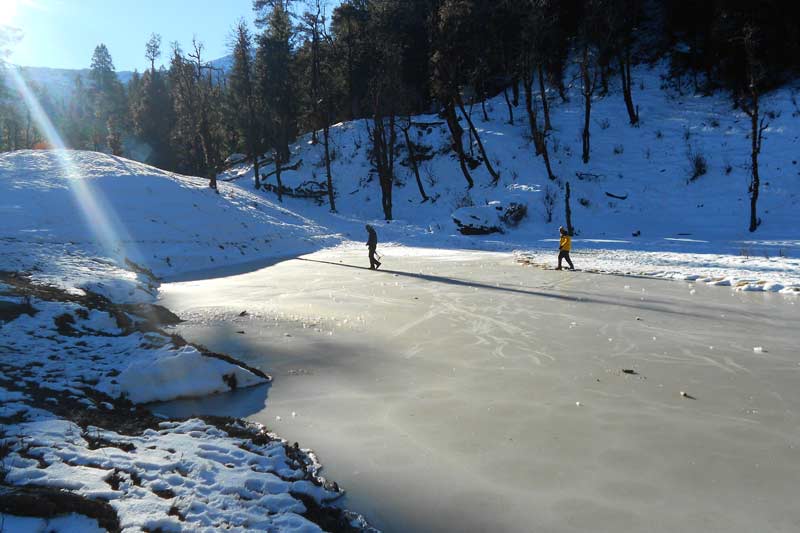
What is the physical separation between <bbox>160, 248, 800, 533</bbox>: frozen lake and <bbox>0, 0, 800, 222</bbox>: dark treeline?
21.8 m

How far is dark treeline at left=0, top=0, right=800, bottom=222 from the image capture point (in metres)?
34.0

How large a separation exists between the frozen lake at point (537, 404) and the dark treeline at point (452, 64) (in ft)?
71.5

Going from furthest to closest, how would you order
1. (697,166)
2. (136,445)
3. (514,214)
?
(514,214), (697,166), (136,445)

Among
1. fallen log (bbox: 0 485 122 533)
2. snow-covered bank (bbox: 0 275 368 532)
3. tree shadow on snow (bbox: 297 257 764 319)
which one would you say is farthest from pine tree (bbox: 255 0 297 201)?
fallen log (bbox: 0 485 122 533)

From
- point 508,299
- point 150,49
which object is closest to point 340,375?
point 508,299

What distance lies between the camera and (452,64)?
37281 mm

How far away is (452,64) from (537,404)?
35853 millimetres

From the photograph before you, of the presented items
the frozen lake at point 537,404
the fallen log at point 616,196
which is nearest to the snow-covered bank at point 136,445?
the frozen lake at point 537,404

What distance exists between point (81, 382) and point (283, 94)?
141 feet

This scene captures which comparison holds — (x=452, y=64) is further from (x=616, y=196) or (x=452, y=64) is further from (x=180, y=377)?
(x=180, y=377)

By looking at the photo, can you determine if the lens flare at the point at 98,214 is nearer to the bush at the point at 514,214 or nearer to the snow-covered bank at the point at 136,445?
the snow-covered bank at the point at 136,445

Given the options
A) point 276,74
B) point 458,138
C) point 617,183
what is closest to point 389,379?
point 617,183

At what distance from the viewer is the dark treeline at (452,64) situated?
34.0 m

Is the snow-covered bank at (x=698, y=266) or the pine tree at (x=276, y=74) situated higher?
the pine tree at (x=276, y=74)
